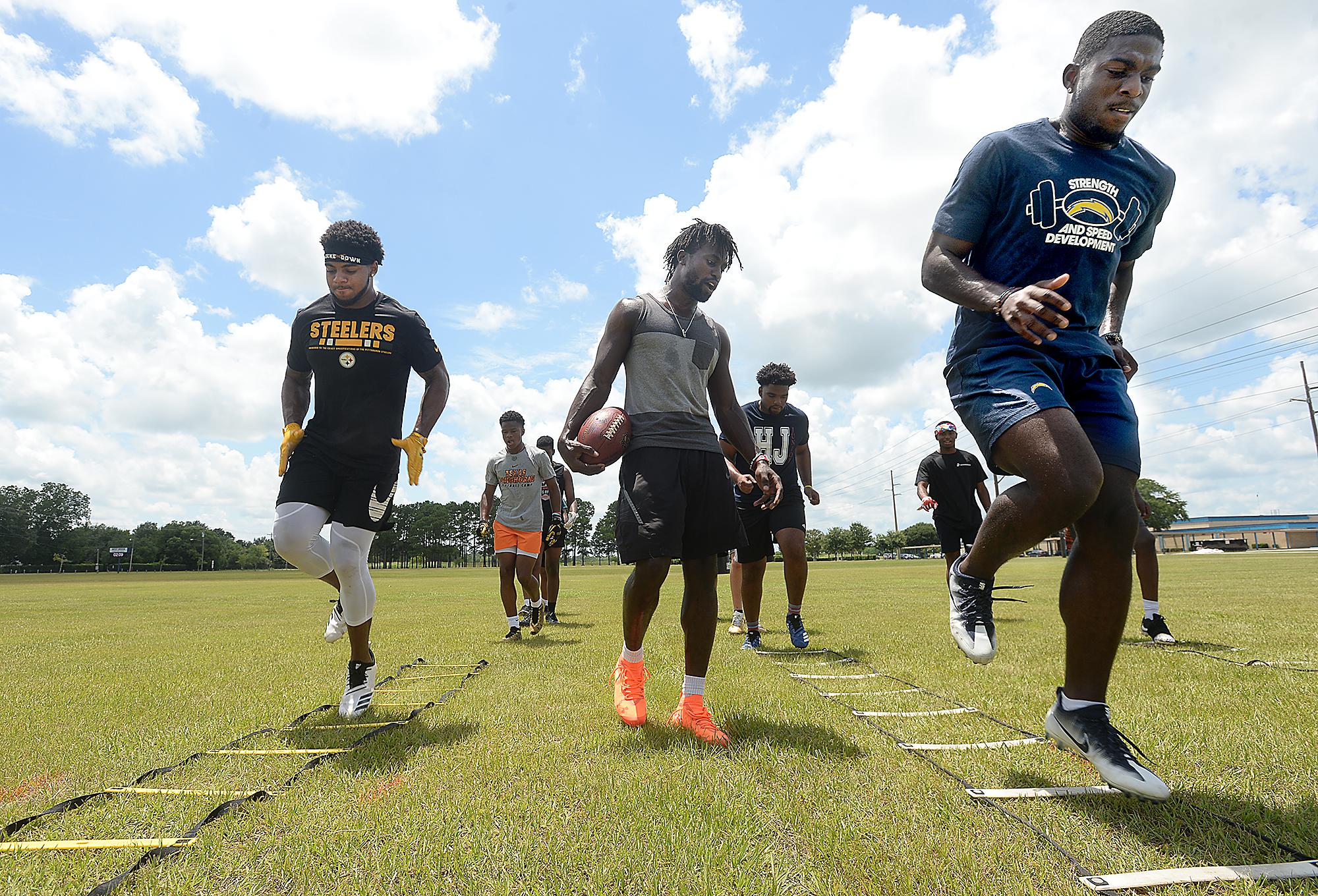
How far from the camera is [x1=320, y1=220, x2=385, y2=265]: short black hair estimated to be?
13.4ft

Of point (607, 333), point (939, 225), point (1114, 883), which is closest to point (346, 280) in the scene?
point (607, 333)

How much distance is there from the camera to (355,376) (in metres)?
4.09

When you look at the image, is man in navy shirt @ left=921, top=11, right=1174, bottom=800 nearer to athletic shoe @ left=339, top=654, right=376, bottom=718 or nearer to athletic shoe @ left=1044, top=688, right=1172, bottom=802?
athletic shoe @ left=1044, top=688, right=1172, bottom=802

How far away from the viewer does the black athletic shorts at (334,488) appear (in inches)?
155

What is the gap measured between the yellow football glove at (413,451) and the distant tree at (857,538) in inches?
A: 5118

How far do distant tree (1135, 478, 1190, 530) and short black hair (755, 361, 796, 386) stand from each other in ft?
316

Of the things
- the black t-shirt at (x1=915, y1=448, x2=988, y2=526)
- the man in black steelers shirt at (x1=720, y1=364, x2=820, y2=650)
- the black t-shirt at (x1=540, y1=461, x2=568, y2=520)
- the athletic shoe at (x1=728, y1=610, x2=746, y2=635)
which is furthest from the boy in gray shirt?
the black t-shirt at (x1=915, y1=448, x2=988, y2=526)

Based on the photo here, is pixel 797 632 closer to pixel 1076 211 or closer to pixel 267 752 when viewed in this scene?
pixel 267 752

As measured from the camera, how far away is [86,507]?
119375 mm

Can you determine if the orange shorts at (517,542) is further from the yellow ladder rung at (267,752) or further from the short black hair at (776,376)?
the yellow ladder rung at (267,752)

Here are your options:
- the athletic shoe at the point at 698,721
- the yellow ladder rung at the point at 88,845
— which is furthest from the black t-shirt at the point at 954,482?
the yellow ladder rung at the point at 88,845

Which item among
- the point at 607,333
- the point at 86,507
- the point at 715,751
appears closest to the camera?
the point at 715,751

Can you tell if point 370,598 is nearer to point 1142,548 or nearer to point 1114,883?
point 1114,883

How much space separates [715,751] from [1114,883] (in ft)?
4.99
